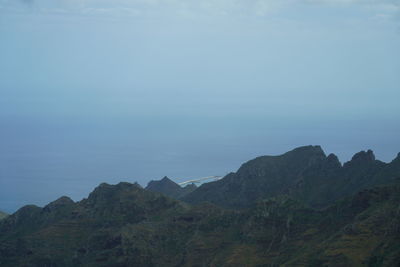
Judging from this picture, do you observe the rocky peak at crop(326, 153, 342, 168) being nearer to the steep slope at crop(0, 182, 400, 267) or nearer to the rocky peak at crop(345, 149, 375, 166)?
the rocky peak at crop(345, 149, 375, 166)

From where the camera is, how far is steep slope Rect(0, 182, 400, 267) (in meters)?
67.3

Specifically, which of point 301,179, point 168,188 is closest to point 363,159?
point 301,179

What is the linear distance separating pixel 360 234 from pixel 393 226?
334cm

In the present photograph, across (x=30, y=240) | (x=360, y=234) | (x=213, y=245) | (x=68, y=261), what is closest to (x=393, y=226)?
(x=360, y=234)

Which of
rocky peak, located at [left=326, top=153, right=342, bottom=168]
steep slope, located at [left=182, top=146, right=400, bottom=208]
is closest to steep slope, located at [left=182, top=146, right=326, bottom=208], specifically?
steep slope, located at [left=182, top=146, right=400, bottom=208]

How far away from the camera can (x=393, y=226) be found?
6619 cm

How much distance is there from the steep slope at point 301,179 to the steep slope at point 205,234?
968 inches

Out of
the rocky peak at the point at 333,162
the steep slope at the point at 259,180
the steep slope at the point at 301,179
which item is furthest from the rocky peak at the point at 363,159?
the steep slope at the point at 259,180

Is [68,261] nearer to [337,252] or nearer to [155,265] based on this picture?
[155,265]

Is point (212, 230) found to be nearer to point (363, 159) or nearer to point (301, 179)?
point (301, 179)

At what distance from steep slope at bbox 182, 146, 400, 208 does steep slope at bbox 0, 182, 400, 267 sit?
80.7 feet

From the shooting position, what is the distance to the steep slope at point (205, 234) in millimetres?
67312

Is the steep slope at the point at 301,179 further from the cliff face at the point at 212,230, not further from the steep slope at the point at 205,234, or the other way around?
the steep slope at the point at 205,234

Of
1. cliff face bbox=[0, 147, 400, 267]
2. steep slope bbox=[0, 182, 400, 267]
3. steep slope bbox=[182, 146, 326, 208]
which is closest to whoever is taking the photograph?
steep slope bbox=[0, 182, 400, 267]
